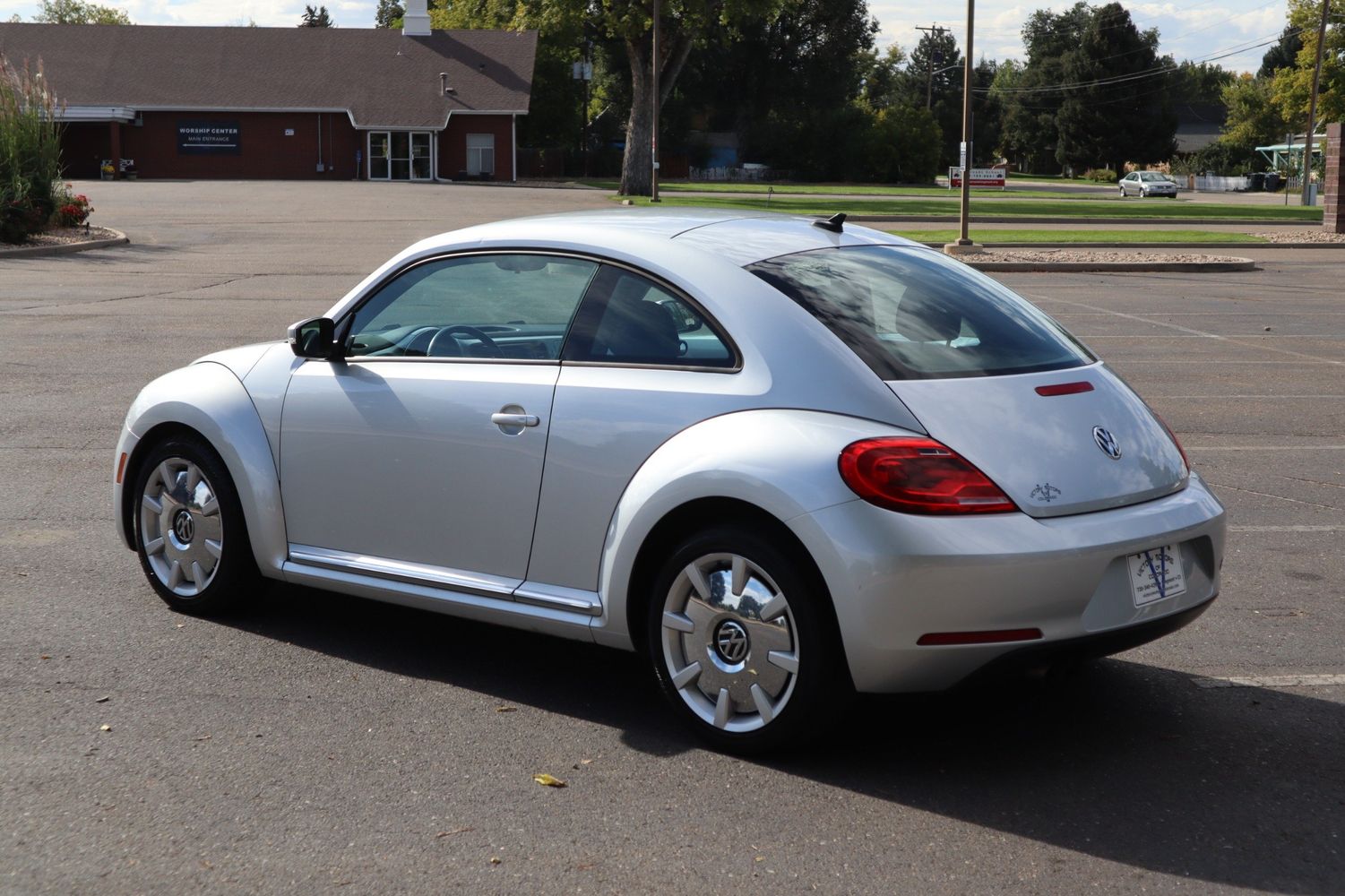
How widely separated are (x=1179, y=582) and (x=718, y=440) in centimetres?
145

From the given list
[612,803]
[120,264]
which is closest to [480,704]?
[612,803]

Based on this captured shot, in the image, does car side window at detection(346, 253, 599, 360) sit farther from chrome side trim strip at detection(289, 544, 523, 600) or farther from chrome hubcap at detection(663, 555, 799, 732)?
chrome hubcap at detection(663, 555, 799, 732)

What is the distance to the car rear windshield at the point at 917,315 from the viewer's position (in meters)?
4.45

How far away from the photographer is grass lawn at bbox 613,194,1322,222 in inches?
1709

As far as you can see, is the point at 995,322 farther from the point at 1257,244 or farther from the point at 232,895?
the point at 1257,244

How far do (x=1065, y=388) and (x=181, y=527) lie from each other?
3445mm

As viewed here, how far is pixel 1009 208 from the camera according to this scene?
48.0m

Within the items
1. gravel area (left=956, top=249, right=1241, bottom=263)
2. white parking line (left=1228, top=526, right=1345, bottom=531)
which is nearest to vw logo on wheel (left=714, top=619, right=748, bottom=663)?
white parking line (left=1228, top=526, right=1345, bottom=531)

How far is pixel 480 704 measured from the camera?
4895mm

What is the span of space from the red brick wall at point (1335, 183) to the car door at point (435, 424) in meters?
36.3

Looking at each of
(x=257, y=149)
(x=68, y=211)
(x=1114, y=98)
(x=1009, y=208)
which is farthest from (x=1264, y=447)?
(x=1114, y=98)

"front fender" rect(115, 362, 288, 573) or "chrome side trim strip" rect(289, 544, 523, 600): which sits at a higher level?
"front fender" rect(115, 362, 288, 573)

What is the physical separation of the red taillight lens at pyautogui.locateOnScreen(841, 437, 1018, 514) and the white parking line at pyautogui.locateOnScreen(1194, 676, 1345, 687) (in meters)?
1.53

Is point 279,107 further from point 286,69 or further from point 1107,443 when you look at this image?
point 1107,443
